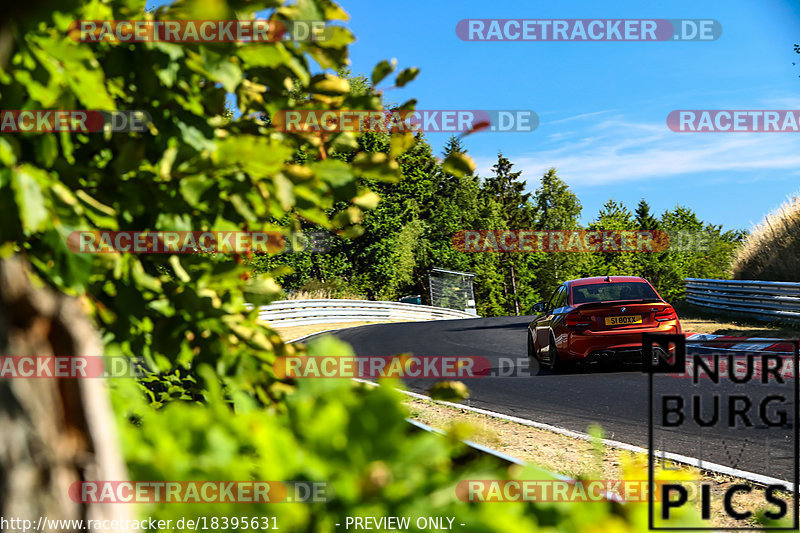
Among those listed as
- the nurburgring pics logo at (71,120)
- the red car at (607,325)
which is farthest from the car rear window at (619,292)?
the nurburgring pics logo at (71,120)

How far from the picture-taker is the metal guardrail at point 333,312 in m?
27.7

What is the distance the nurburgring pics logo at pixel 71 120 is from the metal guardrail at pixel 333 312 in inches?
899

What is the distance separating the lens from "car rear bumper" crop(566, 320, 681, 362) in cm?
1060

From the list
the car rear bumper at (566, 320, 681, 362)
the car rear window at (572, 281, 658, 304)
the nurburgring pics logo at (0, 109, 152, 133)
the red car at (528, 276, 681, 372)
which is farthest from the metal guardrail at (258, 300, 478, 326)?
the nurburgring pics logo at (0, 109, 152, 133)

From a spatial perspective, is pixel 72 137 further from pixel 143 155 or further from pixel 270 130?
pixel 270 130

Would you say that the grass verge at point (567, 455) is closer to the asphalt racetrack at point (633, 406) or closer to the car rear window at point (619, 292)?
the asphalt racetrack at point (633, 406)

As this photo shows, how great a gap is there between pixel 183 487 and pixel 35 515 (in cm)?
23

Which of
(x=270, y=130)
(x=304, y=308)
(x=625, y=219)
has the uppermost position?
(x=625, y=219)

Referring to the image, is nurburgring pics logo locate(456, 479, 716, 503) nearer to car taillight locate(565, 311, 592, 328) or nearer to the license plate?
car taillight locate(565, 311, 592, 328)

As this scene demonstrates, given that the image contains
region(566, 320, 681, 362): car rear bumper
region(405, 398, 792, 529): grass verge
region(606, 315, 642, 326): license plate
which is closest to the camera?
region(405, 398, 792, 529): grass verge

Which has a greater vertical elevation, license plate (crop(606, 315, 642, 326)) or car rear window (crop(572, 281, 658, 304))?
car rear window (crop(572, 281, 658, 304))

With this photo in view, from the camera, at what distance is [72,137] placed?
1.87 meters

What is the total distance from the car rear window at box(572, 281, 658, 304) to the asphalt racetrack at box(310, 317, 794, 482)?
128cm

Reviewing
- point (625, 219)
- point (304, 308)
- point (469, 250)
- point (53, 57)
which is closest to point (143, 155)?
point (53, 57)
